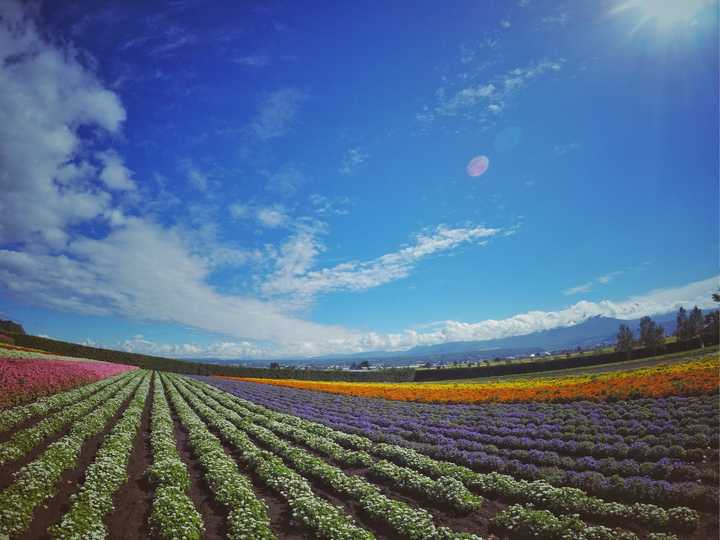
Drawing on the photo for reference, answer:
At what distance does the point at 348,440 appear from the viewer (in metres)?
18.2

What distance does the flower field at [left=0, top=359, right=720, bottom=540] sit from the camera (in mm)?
8789

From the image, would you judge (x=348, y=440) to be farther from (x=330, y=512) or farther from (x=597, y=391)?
(x=597, y=391)

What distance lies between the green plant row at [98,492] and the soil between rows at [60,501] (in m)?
0.25

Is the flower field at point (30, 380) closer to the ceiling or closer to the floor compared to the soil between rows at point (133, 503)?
closer to the ceiling

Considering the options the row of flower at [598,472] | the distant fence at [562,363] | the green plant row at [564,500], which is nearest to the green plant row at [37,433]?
the green plant row at [564,500]

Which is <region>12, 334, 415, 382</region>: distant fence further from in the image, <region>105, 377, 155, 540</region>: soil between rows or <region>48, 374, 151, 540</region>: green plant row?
<region>105, 377, 155, 540</region>: soil between rows

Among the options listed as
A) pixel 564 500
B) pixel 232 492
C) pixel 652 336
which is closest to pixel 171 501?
pixel 232 492

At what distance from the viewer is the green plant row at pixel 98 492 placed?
25.9 ft

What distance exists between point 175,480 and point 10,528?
13.7 ft

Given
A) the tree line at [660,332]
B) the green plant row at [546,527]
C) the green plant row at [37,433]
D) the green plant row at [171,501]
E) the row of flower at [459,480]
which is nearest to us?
the green plant row at [546,527]

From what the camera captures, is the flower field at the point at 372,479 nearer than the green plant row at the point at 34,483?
No

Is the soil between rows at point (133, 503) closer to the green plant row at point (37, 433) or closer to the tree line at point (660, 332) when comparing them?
the green plant row at point (37, 433)

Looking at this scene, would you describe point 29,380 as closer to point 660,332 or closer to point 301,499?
point 301,499

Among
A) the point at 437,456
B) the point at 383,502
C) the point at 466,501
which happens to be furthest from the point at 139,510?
the point at 437,456
